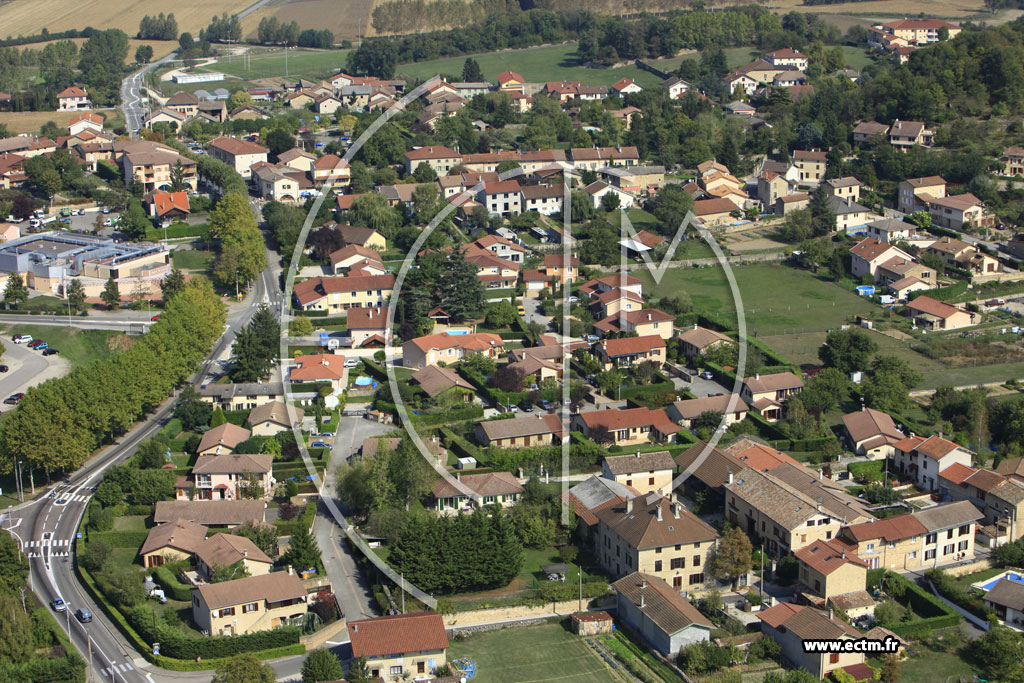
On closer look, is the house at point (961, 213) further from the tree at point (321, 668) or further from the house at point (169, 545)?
the tree at point (321, 668)

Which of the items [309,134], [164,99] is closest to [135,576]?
[309,134]

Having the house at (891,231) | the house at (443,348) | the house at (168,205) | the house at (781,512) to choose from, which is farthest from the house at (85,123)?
the house at (781,512)

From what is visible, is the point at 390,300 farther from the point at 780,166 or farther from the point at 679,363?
the point at 780,166

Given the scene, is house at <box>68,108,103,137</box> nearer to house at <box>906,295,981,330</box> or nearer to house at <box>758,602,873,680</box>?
house at <box>906,295,981,330</box>

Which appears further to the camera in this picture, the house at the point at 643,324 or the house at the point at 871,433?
the house at the point at 643,324

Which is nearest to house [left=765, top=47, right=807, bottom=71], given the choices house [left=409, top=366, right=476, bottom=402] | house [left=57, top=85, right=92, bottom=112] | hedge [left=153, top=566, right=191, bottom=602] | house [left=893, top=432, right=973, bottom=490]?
house [left=57, top=85, right=92, bottom=112]
